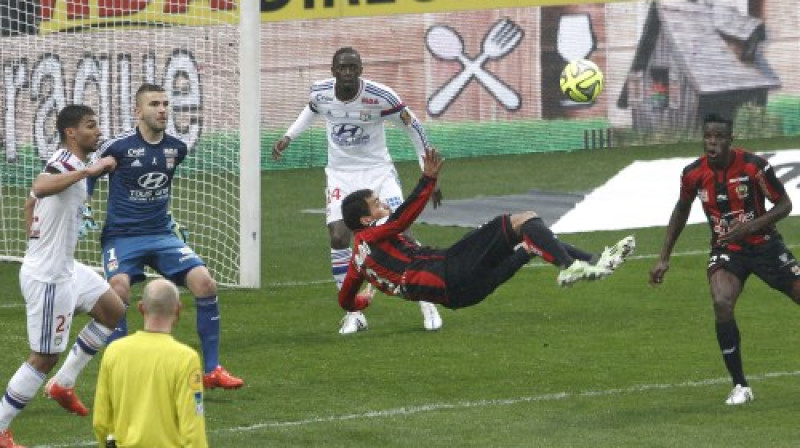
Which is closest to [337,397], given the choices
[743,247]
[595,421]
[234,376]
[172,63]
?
[234,376]

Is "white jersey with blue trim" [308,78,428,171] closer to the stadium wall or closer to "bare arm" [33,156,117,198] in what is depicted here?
"bare arm" [33,156,117,198]

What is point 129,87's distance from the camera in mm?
23250

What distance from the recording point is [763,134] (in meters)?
32.8

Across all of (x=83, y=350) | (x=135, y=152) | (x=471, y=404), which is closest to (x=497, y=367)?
(x=471, y=404)

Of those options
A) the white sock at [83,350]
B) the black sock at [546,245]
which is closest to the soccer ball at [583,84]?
the black sock at [546,245]

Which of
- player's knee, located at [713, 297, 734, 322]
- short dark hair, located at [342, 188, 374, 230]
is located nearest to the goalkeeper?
short dark hair, located at [342, 188, 374, 230]

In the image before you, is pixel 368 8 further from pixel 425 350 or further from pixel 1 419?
pixel 1 419

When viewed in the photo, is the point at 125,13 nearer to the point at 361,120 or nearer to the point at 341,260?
the point at 361,120

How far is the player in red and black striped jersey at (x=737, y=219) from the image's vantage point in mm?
12867

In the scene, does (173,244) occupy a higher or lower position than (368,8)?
lower

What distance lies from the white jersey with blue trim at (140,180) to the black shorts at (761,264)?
419 centimetres

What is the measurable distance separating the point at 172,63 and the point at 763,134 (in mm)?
13747

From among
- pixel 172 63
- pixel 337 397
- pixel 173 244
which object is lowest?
pixel 337 397

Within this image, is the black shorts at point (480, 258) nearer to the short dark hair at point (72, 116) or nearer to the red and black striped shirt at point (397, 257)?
the red and black striped shirt at point (397, 257)
